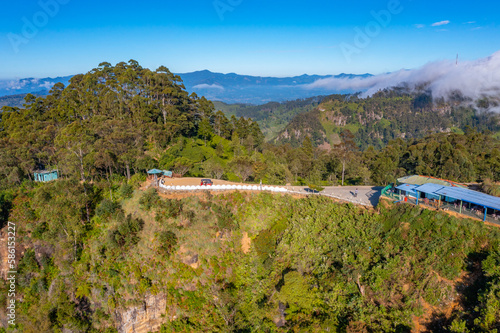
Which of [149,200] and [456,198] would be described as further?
[149,200]

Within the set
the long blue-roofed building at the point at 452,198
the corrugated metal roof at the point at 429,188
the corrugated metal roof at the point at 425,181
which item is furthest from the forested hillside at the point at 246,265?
the corrugated metal roof at the point at 425,181

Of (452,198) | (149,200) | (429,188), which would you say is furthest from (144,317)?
(452,198)

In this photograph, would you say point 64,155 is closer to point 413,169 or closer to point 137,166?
point 137,166

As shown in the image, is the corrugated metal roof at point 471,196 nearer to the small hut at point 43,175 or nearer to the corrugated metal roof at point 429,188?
the corrugated metal roof at point 429,188

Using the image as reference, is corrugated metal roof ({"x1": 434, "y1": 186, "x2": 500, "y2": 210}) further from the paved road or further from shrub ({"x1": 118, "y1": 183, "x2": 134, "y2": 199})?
shrub ({"x1": 118, "y1": 183, "x2": 134, "y2": 199})

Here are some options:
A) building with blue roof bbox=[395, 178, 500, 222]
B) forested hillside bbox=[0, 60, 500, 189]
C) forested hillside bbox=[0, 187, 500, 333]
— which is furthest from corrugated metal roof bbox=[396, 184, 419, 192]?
forested hillside bbox=[0, 60, 500, 189]

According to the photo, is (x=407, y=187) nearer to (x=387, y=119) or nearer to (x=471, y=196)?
(x=471, y=196)
